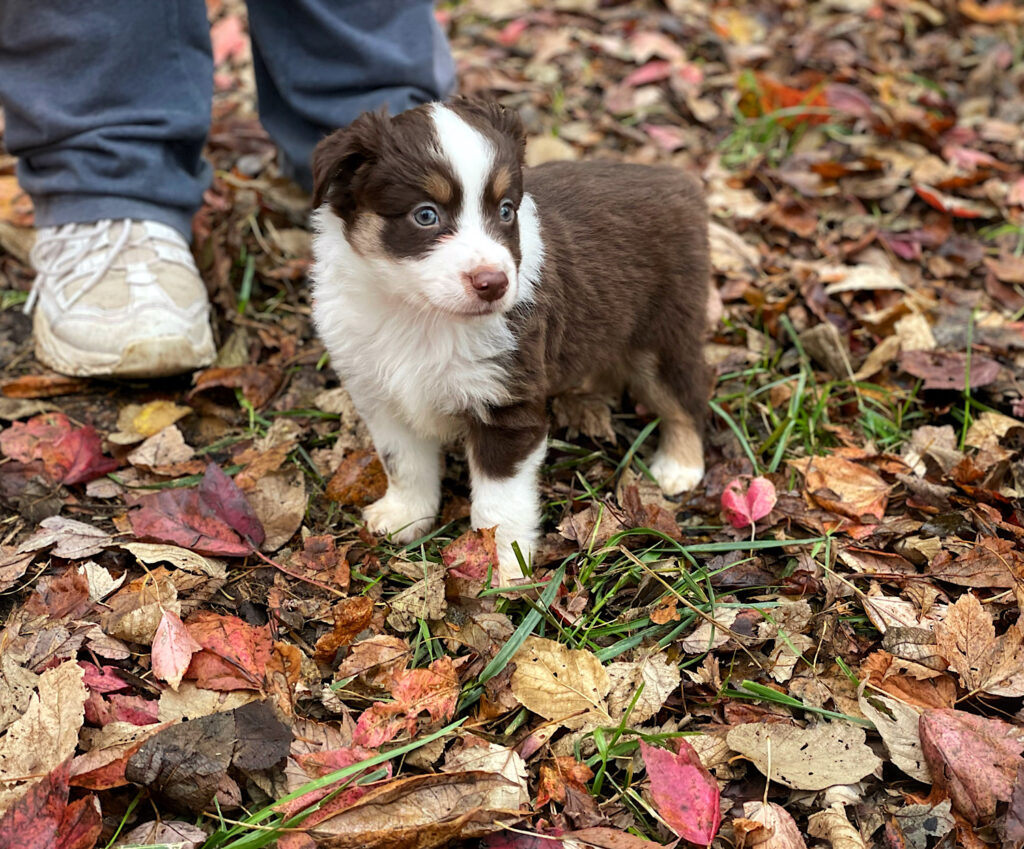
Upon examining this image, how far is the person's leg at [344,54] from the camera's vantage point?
392 cm

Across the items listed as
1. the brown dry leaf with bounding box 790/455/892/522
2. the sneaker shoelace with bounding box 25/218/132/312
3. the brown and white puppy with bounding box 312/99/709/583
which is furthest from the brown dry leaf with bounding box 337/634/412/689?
the sneaker shoelace with bounding box 25/218/132/312

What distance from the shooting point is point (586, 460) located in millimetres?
3477

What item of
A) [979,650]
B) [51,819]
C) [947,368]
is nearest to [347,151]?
[51,819]

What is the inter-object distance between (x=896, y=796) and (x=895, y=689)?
0.30m

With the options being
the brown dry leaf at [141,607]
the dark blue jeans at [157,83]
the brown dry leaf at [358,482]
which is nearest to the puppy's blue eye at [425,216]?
the brown dry leaf at [358,482]

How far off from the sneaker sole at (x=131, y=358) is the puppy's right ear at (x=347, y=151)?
4.10 feet

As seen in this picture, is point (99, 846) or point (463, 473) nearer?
point (99, 846)

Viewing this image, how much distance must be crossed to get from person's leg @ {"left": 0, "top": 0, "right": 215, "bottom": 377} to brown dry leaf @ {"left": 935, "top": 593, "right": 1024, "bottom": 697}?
9.24 ft

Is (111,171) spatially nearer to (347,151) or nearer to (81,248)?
(81,248)

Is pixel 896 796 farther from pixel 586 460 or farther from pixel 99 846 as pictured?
pixel 99 846

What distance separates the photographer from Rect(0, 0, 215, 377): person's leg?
3.56 m

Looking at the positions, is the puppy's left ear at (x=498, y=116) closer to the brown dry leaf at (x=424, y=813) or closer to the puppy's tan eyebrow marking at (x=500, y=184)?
the puppy's tan eyebrow marking at (x=500, y=184)

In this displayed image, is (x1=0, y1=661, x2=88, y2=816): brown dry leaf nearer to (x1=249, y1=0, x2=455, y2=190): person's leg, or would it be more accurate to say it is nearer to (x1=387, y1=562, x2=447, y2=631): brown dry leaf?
(x1=387, y1=562, x2=447, y2=631): brown dry leaf


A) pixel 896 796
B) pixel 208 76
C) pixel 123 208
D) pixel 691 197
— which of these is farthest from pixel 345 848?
pixel 208 76
